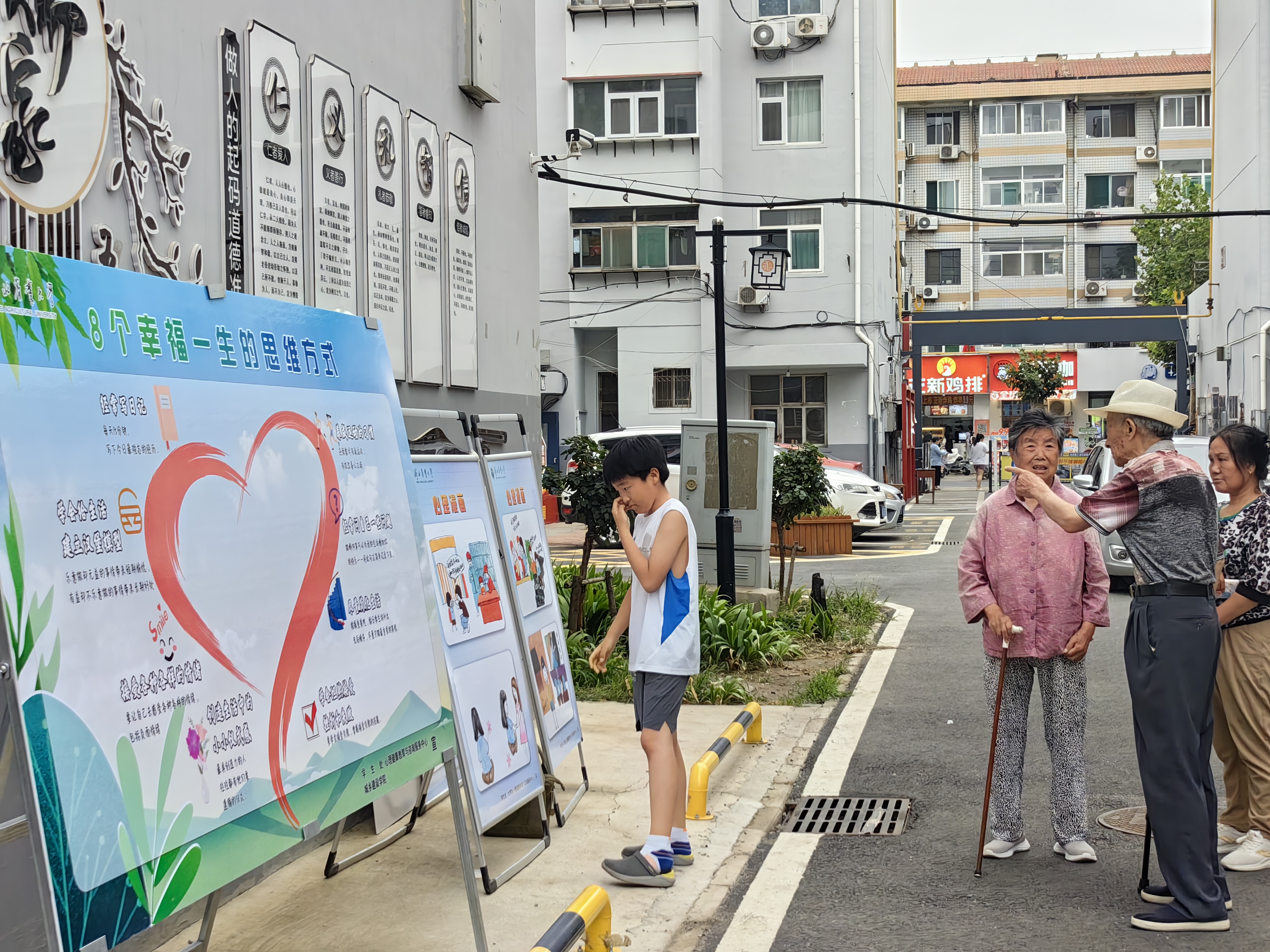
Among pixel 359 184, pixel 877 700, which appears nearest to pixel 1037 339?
pixel 877 700

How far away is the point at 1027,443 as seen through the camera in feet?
17.6

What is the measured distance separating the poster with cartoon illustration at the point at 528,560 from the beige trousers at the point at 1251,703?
3098 mm

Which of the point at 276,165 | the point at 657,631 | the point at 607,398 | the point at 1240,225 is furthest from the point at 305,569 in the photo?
the point at 607,398

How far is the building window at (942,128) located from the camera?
55.8m

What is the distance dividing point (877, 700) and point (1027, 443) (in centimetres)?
402

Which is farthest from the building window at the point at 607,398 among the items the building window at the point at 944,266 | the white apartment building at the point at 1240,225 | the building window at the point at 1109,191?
the building window at the point at 1109,191

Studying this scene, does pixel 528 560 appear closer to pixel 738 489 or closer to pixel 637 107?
pixel 738 489

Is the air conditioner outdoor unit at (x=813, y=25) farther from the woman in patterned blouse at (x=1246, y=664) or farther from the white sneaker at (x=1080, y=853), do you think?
the white sneaker at (x=1080, y=853)

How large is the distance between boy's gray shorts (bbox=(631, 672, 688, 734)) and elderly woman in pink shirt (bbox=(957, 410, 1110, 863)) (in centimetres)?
132

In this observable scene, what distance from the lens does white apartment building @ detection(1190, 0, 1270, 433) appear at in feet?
78.3

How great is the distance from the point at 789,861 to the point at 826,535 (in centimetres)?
1413

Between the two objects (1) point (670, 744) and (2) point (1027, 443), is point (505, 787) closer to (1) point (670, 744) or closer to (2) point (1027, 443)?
(1) point (670, 744)

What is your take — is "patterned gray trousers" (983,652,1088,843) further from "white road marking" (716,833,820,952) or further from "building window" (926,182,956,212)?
"building window" (926,182,956,212)

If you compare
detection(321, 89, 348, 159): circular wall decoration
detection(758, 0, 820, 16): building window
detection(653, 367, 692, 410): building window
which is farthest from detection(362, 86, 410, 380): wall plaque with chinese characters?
detection(758, 0, 820, 16): building window
